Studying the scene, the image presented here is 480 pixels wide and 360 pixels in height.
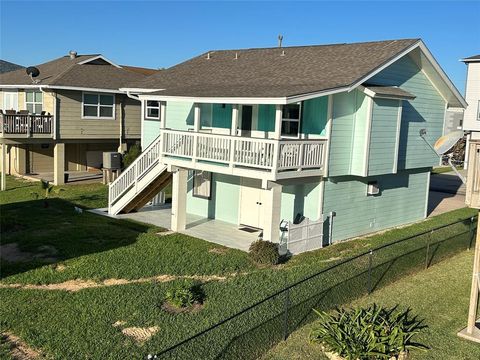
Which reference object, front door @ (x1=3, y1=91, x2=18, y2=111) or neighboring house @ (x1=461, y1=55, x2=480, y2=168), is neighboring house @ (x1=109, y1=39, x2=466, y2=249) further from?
neighboring house @ (x1=461, y1=55, x2=480, y2=168)

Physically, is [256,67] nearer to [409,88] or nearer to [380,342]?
[409,88]

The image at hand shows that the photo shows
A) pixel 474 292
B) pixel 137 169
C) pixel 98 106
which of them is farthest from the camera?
pixel 98 106

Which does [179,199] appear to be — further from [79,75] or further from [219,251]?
[79,75]

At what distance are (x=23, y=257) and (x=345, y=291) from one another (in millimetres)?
8444

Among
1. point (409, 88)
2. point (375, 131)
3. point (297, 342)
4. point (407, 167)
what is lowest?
point (297, 342)

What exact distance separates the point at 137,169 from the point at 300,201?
6.30 metres

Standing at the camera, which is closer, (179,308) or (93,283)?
(179,308)

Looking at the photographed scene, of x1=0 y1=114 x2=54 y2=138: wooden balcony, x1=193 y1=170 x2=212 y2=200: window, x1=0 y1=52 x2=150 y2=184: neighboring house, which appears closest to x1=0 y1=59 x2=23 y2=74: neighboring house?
x1=0 y1=52 x2=150 y2=184: neighboring house

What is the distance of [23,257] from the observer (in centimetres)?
1354

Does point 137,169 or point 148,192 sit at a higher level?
point 137,169

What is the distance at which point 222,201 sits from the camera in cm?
1909

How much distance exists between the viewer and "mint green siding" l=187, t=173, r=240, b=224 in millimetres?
18672

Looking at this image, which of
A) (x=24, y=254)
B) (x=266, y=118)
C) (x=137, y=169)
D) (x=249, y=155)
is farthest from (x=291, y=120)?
(x=24, y=254)

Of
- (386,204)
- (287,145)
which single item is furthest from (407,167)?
(287,145)
